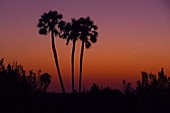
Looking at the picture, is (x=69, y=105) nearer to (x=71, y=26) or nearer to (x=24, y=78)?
(x=24, y=78)

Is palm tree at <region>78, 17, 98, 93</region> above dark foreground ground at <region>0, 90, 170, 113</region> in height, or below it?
above

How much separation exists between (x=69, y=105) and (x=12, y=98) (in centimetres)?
667

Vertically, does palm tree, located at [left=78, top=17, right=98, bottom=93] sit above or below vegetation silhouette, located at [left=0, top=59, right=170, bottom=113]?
above

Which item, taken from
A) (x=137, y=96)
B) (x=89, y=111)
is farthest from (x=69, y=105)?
(x=137, y=96)

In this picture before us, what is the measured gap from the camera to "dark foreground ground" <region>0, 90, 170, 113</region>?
4375 cm

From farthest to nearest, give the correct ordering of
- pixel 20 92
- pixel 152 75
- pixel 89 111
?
pixel 152 75
pixel 20 92
pixel 89 111

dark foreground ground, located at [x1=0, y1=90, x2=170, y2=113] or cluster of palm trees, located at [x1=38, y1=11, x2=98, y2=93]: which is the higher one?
cluster of palm trees, located at [x1=38, y1=11, x2=98, y2=93]

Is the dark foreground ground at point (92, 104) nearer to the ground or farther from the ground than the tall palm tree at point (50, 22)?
nearer to the ground

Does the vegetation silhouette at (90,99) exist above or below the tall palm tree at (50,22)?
below

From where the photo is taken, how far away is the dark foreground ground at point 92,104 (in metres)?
43.8

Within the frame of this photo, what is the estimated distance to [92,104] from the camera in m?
46.0

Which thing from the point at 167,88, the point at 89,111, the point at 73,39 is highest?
the point at 73,39

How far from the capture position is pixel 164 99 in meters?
48.5

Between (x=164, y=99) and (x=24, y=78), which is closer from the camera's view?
(x=164, y=99)
